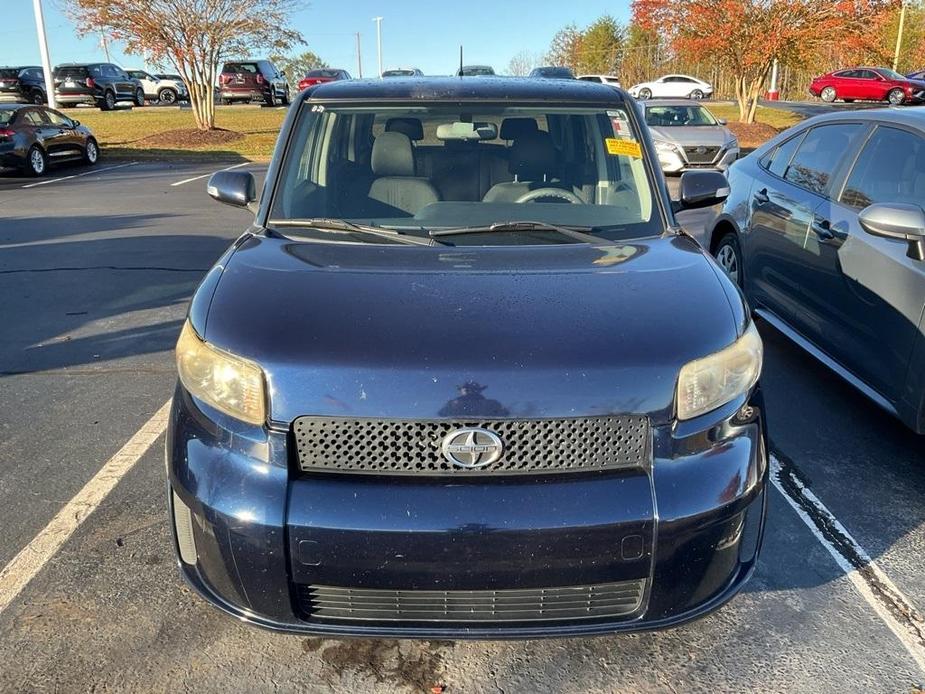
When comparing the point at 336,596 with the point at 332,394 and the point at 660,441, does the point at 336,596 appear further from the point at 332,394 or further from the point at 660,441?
the point at 660,441

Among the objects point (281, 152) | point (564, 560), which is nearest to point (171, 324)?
point (281, 152)

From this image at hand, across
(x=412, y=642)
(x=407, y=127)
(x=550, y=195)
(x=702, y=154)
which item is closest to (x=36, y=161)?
(x=702, y=154)

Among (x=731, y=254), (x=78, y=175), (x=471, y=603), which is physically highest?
(x=731, y=254)

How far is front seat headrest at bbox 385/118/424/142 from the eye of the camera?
364 cm

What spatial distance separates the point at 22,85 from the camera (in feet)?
104

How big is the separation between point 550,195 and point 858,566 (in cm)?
196

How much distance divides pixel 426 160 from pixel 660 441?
1918 millimetres

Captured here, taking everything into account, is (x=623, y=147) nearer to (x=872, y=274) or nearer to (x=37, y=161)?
(x=872, y=274)

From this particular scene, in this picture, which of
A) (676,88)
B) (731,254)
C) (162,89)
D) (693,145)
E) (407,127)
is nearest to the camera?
(407,127)

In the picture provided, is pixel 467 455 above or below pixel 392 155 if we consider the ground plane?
below

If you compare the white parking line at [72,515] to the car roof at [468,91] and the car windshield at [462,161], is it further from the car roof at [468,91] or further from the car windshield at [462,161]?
the car roof at [468,91]

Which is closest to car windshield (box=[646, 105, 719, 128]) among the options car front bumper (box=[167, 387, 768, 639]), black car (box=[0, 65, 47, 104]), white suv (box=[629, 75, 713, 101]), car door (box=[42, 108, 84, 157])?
car door (box=[42, 108, 84, 157])

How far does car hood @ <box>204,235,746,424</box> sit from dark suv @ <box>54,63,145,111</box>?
1346 inches

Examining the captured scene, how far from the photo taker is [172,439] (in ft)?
7.82
